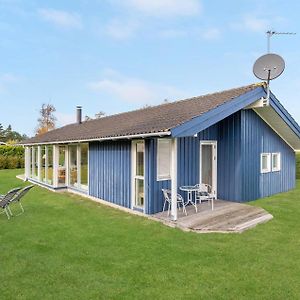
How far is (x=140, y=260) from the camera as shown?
595 centimetres

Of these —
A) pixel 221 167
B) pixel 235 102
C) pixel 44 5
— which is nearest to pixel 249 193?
pixel 221 167

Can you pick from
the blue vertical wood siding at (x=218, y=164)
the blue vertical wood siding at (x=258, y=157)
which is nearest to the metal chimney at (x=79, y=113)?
the blue vertical wood siding at (x=218, y=164)

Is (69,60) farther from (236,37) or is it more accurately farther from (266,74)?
(266,74)

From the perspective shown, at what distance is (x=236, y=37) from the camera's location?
1744 cm

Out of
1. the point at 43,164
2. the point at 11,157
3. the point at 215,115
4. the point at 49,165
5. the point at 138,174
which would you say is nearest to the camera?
the point at 215,115

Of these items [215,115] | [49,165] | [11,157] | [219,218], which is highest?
[215,115]

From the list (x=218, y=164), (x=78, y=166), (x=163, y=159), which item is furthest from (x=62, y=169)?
(x=218, y=164)

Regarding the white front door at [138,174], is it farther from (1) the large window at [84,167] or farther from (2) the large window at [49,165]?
(2) the large window at [49,165]

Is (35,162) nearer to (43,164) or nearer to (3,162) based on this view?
(43,164)

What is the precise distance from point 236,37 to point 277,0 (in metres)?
4.78

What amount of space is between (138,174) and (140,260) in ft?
14.2

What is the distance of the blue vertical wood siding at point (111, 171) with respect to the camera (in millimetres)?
10583

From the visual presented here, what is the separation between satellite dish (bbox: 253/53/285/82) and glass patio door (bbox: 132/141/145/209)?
196 inches

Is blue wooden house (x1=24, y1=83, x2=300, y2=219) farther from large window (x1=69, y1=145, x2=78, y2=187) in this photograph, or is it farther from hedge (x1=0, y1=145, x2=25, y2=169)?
hedge (x1=0, y1=145, x2=25, y2=169)
